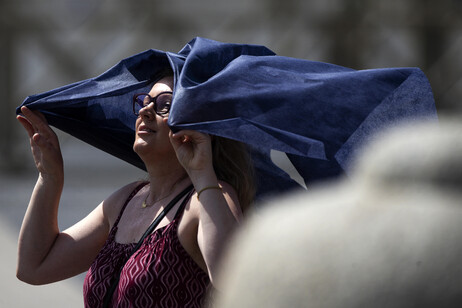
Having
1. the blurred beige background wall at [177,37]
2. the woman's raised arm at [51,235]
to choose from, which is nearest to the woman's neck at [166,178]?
the woman's raised arm at [51,235]

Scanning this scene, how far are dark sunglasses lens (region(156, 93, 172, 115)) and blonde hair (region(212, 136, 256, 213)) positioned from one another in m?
0.16

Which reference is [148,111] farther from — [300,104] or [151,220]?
[300,104]

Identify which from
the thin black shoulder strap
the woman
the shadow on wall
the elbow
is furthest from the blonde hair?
the shadow on wall

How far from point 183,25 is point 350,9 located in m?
1.78

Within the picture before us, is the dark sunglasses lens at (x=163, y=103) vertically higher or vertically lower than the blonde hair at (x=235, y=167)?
higher

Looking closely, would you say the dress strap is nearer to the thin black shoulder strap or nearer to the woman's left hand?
the thin black shoulder strap

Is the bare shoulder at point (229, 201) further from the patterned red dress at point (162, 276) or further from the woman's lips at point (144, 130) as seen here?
the woman's lips at point (144, 130)

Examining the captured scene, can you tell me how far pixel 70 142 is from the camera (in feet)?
28.3

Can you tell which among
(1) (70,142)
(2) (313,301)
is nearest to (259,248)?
(2) (313,301)

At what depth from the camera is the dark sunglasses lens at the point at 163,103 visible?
7.23ft

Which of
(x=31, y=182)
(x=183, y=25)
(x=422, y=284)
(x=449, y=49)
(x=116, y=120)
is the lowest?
(x=31, y=182)

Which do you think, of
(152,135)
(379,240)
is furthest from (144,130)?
(379,240)

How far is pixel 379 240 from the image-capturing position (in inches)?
41.8

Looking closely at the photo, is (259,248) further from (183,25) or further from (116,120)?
(183,25)
